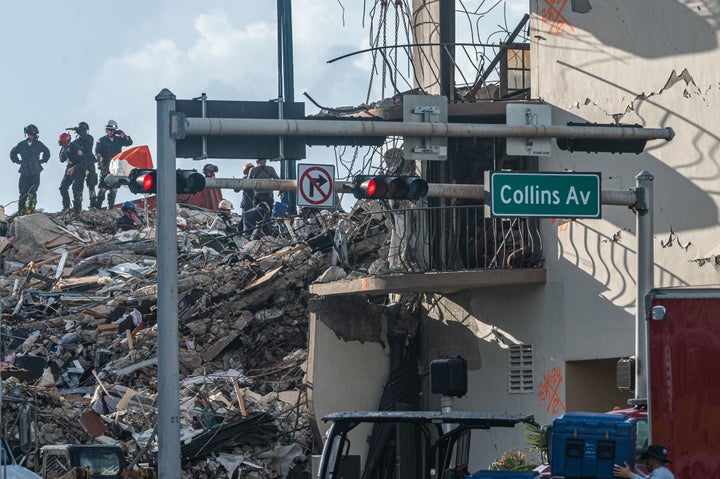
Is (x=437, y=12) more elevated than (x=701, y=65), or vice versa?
(x=437, y=12)

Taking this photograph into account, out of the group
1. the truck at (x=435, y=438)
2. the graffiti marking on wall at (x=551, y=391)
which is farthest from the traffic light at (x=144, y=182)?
the graffiti marking on wall at (x=551, y=391)

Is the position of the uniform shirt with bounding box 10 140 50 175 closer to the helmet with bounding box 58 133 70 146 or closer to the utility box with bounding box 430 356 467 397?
the helmet with bounding box 58 133 70 146

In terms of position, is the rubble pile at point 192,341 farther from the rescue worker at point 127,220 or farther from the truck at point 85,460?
the rescue worker at point 127,220

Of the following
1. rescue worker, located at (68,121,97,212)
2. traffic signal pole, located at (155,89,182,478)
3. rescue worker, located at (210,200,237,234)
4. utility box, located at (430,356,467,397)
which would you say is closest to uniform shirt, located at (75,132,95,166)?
rescue worker, located at (68,121,97,212)

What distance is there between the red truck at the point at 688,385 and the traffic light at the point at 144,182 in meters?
7.05

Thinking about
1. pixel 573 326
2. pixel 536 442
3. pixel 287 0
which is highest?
pixel 287 0

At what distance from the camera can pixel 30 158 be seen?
35.2 metres

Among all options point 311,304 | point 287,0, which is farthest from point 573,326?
point 287,0

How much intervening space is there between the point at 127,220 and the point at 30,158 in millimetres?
3010

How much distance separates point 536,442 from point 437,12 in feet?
27.0


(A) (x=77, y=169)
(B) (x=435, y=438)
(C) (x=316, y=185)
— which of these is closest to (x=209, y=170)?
(A) (x=77, y=169)

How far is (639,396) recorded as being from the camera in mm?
15422

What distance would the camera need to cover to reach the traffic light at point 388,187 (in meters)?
15.6

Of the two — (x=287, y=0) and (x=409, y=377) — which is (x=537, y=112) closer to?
(x=409, y=377)
